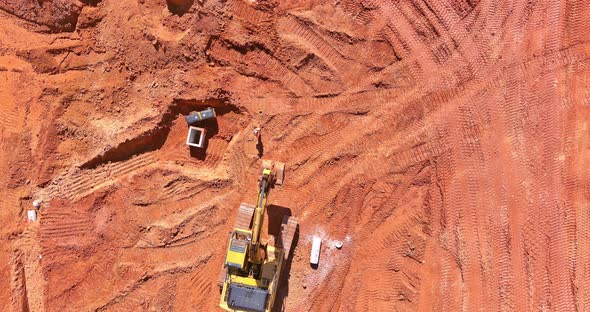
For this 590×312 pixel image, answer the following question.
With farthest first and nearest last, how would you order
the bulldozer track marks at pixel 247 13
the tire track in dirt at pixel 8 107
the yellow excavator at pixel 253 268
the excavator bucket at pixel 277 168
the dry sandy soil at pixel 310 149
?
the tire track in dirt at pixel 8 107
the bulldozer track marks at pixel 247 13
the excavator bucket at pixel 277 168
the dry sandy soil at pixel 310 149
the yellow excavator at pixel 253 268

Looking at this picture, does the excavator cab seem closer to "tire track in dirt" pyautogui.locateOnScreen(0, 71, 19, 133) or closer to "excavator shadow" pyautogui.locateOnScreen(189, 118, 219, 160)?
"excavator shadow" pyautogui.locateOnScreen(189, 118, 219, 160)

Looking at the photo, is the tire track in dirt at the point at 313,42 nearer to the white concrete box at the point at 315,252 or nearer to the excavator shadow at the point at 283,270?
the excavator shadow at the point at 283,270

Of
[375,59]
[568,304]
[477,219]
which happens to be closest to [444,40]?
[375,59]

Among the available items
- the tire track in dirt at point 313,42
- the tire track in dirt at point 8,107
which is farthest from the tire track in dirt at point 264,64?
the tire track in dirt at point 8,107

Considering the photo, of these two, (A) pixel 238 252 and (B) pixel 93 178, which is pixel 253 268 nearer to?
(A) pixel 238 252

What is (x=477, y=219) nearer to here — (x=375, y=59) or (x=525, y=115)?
(x=525, y=115)

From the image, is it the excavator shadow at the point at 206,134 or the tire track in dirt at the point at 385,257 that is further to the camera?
the excavator shadow at the point at 206,134
